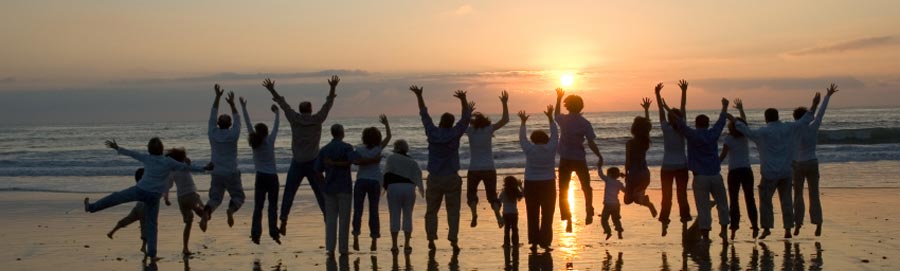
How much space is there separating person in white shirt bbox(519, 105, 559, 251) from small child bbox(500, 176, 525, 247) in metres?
0.18

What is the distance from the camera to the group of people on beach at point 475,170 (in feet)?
36.7

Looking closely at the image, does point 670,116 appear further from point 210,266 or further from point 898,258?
point 210,266

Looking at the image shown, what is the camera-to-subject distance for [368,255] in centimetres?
1139

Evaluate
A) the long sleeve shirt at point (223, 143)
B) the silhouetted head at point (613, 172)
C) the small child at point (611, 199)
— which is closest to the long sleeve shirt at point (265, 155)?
the long sleeve shirt at point (223, 143)

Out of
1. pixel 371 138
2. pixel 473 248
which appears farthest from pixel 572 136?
pixel 371 138

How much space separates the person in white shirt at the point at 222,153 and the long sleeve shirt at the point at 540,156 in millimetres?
3703

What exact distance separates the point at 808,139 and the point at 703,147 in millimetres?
1694

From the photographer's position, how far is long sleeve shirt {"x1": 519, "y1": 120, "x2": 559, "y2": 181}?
36.3 ft

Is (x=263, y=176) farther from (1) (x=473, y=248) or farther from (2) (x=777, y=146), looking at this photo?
(2) (x=777, y=146)

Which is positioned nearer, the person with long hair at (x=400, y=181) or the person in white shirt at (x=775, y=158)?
the person with long hair at (x=400, y=181)

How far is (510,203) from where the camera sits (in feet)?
38.1

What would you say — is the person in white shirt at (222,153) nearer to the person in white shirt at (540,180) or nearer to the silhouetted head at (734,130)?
the person in white shirt at (540,180)

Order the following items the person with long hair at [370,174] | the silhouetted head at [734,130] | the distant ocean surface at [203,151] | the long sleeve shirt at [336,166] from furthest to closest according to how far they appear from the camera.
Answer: the distant ocean surface at [203,151], the silhouetted head at [734,130], the person with long hair at [370,174], the long sleeve shirt at [336,166]

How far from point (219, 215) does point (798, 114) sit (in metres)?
9.59
